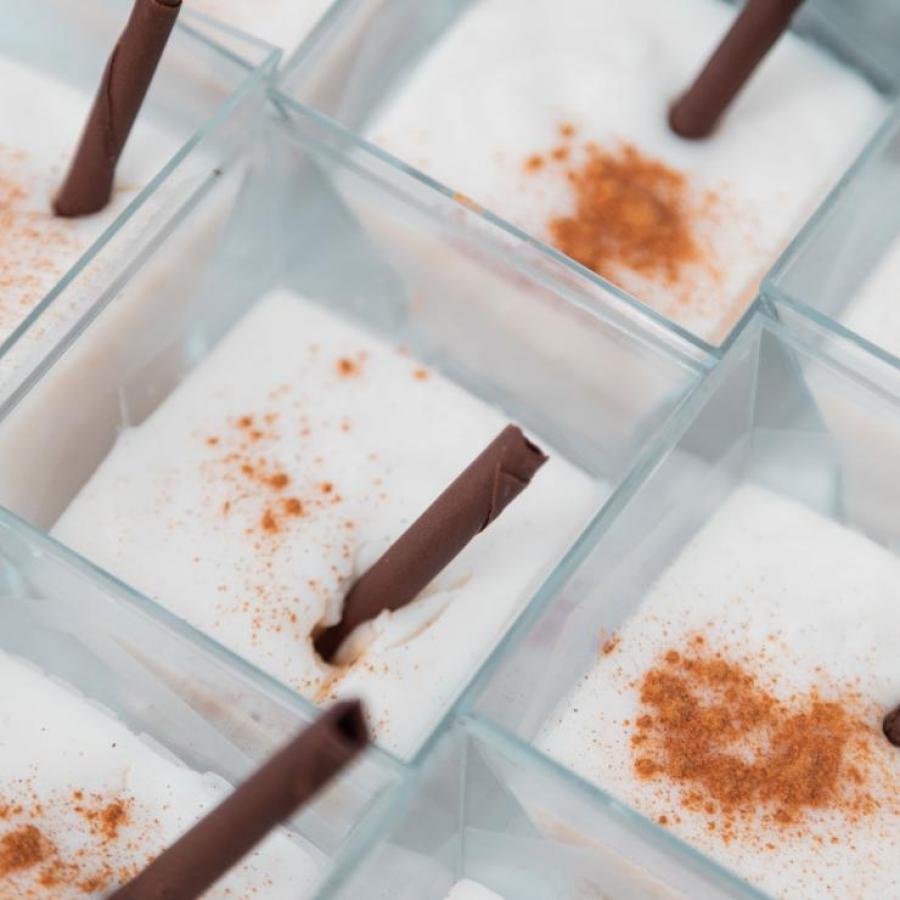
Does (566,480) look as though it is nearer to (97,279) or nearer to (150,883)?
(97,279)

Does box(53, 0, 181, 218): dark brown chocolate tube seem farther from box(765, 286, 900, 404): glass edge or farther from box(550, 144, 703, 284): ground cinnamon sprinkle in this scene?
box(765, 286, 900, 404): glass edge

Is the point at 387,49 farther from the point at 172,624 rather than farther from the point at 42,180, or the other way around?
the point at 172,624

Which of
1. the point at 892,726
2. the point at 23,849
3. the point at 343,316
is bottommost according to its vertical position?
the point at 23,849

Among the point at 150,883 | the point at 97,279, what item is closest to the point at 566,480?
the point at 97,279

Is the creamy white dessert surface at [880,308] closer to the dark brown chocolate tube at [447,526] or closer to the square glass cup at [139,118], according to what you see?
the dark brown chocolate tube at [447,526]

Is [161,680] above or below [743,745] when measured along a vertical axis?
below

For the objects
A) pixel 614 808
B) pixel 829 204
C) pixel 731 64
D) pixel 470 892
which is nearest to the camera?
pixel 614 808

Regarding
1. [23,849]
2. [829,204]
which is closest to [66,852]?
[23,849]
